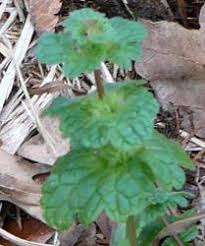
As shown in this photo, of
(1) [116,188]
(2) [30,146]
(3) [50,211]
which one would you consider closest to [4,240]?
(2) [30,146]

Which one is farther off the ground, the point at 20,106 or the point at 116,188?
the point at 116,188

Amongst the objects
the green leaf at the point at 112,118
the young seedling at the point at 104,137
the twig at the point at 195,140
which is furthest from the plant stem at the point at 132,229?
the twig at the point at 195,140

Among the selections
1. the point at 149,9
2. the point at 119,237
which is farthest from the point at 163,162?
the point at 149,9

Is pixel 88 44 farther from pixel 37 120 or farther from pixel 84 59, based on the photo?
pixel 37 120

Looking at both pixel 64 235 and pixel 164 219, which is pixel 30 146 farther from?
pixel 164 219

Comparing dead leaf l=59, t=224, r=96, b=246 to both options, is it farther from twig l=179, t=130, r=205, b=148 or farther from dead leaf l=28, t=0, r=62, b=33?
dead leaf l=28, t=0, r=62, b=33

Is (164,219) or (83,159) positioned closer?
(83,159)

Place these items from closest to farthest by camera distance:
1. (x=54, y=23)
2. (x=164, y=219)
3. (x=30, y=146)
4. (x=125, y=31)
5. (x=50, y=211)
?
(x=125, y=31), (x=50, y=211), (x=164, y=219), (x=30, y=146), (x=54, y=23)
